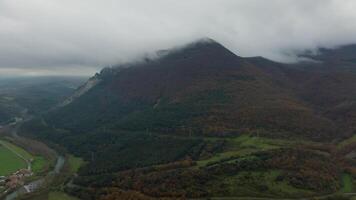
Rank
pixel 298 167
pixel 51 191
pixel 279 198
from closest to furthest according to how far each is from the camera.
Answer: pixel 279 198
pixel 298 167
pixel 51 191

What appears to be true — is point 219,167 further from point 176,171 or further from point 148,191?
point 148,191

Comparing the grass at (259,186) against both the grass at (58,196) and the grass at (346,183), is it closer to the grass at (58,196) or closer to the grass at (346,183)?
the grass at (346,183)

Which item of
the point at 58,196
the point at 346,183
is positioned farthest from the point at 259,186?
the point at 58,196

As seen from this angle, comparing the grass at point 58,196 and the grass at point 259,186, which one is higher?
the grass at point 259,186

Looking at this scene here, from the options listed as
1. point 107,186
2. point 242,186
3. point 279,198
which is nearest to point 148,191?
point 107,186

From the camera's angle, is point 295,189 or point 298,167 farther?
point 298,167

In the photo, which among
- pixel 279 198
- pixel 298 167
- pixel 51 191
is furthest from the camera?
pixel 51 191

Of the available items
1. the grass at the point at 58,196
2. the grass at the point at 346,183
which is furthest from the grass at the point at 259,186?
the grass at the point at 58,196

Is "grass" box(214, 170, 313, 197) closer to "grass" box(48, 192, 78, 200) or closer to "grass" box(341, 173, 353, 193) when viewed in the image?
"grass" box(341, 173, 353, 193)
